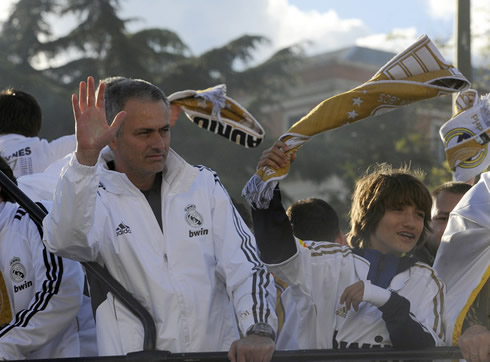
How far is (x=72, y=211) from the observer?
10.8 feet

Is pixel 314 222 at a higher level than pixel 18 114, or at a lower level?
lower

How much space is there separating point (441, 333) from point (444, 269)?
34 cm

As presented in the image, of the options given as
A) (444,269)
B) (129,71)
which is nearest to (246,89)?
(129,71)

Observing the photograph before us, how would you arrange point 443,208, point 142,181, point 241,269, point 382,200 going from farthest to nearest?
point 443,208 < point 382,200 < point 142,181 < point 241,269

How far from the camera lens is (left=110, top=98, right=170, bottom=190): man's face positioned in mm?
3744

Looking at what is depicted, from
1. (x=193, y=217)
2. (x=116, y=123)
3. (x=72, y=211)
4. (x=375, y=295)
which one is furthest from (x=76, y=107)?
(x=375, y=295)

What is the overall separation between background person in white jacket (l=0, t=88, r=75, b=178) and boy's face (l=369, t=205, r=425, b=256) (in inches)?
75.1

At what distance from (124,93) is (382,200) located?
125 cm

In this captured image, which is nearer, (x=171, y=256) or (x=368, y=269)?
(x=171, y=256)

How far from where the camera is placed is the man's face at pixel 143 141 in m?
3.74

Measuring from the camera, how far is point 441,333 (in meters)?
3.78

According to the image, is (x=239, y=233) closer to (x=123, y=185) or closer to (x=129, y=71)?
(x=123, y=185)

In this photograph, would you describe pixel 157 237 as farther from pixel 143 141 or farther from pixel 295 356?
pixel 295 356

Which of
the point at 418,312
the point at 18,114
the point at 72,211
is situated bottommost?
the point at 418,312
